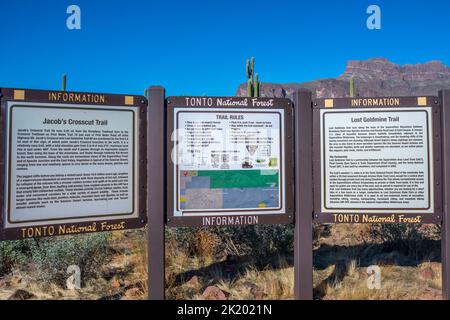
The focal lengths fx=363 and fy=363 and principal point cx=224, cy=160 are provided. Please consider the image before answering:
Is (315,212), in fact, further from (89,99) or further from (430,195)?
(89,99)

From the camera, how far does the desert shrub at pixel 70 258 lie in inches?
194

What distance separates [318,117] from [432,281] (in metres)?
2.73

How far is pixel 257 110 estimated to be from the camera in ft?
13.5

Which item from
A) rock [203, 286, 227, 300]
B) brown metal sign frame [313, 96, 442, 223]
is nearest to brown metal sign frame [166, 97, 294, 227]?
brown metal sign frame [313, 96, 442, 223]

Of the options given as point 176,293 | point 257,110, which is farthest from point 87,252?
point 257,110

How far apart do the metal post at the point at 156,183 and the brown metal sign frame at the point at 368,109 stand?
1732 millimetres

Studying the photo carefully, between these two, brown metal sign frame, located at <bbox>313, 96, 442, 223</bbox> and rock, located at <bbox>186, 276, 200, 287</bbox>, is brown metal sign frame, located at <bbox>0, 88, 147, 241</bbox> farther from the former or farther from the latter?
brown metal sign frame, located at <bbox>313, 96, 442, 223</bbox>

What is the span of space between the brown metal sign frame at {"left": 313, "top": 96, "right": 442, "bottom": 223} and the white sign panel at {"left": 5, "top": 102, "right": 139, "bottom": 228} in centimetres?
204

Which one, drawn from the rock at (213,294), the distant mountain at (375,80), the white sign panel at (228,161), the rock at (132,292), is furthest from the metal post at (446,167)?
the distant mountain at (375,80)

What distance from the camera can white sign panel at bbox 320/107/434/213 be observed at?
13.4 feet

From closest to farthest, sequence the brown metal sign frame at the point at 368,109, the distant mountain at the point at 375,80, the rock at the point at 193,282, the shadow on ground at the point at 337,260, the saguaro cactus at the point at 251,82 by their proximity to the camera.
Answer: the brown metal sign frame at the point at 368,109 < the rock at the point at 193,282 < the shadow on ground at the point at 337,260 < the saguaro cactus at the point at 251,82 < the distant mountain at the point at 375,80

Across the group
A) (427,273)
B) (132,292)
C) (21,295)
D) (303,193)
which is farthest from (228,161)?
(427,273)

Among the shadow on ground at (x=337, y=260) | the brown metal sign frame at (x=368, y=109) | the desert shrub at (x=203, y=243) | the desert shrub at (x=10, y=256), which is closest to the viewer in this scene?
the brown metal sign frame at (x=368, y=109)

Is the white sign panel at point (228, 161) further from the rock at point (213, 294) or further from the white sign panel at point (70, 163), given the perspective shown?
the rock at point (213, 294)
